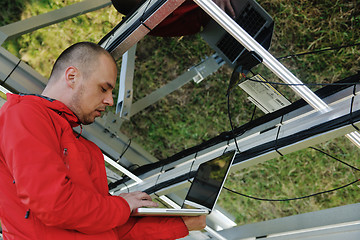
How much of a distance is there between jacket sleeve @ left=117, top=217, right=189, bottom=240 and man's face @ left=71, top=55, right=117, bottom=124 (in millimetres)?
426

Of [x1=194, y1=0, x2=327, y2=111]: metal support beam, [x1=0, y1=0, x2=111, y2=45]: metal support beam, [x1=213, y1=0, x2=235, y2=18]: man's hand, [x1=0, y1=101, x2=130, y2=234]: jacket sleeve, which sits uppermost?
[x1=213, y1=0, x2=235, y2=18]: man's hand

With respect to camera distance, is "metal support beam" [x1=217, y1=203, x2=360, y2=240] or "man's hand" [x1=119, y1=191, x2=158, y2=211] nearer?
"man's hand" [x1=119, y1=191, x2=158, y2=211]

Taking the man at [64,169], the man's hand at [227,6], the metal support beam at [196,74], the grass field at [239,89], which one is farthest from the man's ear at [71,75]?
the grass field at [239,89]

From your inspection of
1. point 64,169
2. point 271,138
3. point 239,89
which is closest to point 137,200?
point 64,169

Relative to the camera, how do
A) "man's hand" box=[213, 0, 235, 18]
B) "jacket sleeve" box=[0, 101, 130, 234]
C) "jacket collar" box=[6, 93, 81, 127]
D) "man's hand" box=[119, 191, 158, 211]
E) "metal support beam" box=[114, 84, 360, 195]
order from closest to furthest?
"jacket sleeve" box=[0, 101, 130, 234]
"jacket collar" box=[6, 93, 81, 127]
"man's hand" box=[119, 191, 158, 211]
"metal support beam" box=[114, 84, 360, 195]
"man's hand" box=[213, 0, 235, 18]

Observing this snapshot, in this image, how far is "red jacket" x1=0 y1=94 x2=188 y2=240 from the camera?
1.23m

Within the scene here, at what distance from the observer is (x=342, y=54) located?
3344mm

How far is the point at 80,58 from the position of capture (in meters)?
1.63

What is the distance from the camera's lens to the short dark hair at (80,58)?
63.5 inches

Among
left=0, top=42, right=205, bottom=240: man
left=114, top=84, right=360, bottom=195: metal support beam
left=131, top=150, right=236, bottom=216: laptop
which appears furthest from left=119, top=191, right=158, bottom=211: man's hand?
left=114, top=84, right=360, bottom=195: metal support beam

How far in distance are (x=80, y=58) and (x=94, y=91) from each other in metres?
0.14

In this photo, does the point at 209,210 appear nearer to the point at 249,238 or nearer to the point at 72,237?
the point at 72,237

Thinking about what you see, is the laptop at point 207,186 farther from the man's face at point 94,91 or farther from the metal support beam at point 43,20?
the metal support beam at point 43,20

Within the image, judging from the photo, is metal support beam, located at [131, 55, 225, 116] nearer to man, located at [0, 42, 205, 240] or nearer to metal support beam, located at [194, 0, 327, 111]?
metal support beam, located at [194, 0, 327, 111]
